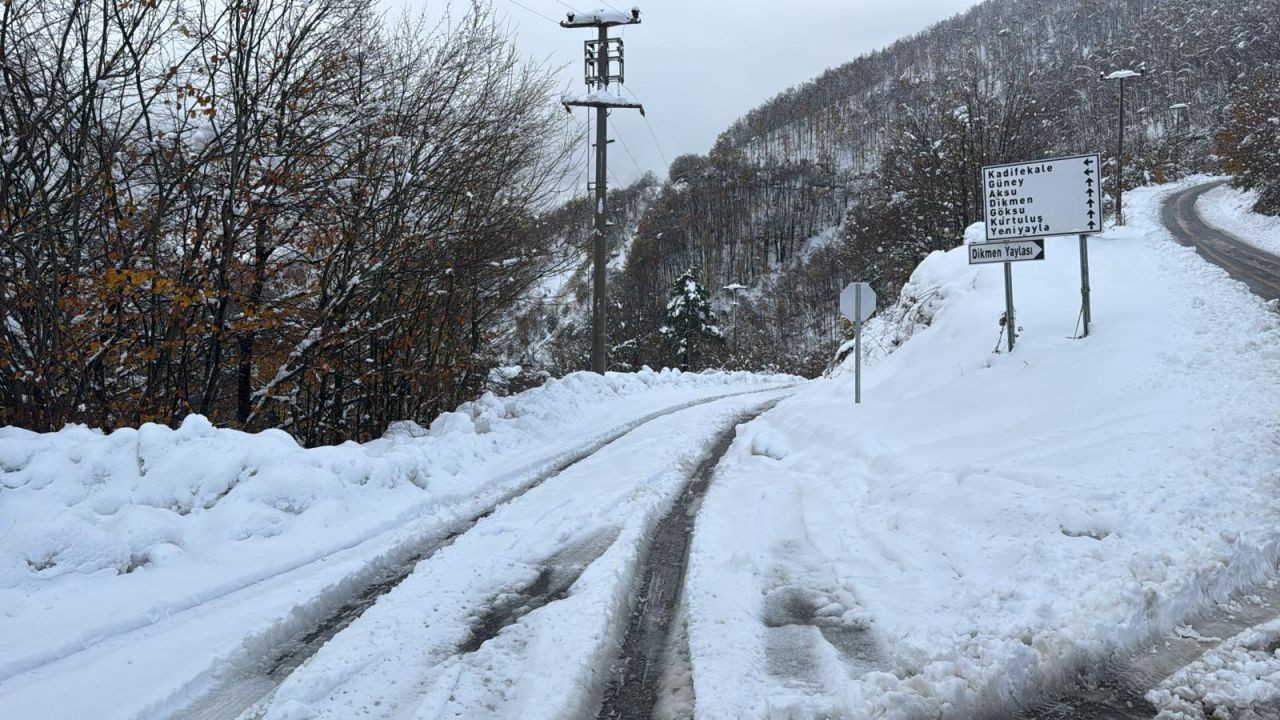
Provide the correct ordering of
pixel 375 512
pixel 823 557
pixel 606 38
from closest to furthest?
pixel 823 557, pixel 375 512, pixel 606 38

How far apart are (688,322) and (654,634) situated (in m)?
46.0

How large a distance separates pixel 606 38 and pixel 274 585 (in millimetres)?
17055

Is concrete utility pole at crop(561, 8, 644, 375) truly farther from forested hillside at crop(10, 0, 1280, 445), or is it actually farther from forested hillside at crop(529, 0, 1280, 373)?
forested hillside at crop(529, 0, 1280, 373)

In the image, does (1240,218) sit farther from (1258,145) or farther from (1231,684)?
(1231,684)

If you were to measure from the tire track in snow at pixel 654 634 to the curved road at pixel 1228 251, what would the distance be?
1172 cm

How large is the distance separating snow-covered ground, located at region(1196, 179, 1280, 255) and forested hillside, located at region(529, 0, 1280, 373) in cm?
134

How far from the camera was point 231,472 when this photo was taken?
5941 mm

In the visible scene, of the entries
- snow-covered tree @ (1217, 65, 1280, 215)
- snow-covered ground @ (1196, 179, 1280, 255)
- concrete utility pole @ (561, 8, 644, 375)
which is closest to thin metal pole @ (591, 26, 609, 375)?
concrete utility pole @ (561, 8, 644, 375)

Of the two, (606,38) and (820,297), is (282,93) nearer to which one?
(606,38)

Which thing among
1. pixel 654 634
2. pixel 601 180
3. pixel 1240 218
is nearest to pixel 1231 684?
pixel 654 634

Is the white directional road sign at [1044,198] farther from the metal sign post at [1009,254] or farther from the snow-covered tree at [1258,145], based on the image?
the snow-covered tree at [1258,145]

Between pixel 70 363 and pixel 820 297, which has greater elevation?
pixel 820 297

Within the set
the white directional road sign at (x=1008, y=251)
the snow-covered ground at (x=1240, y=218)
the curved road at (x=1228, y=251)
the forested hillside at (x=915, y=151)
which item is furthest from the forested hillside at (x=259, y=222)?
the forested hillside at (x=915, y=151)

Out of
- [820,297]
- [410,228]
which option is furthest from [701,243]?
[410,228]
